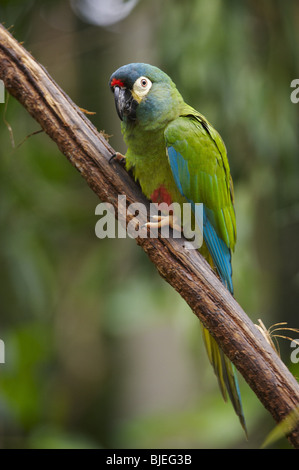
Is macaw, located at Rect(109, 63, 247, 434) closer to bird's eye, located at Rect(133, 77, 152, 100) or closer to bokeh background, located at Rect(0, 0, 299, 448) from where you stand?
bird's eye, located at Rect(133, 77, 152, 100)

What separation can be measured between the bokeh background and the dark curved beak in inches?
29.3

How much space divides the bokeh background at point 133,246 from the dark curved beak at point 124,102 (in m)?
0.74

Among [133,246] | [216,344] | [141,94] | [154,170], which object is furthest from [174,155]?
[133,246]

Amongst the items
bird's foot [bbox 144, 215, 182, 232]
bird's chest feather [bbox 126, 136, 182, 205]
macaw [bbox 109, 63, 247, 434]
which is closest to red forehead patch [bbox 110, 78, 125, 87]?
macaw [bbox 109, 63, 247, 434]

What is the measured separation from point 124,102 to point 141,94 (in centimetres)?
6

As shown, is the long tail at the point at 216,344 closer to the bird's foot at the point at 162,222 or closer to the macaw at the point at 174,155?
the macaw at the point at 174,155

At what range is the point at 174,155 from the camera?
1534 millimetres

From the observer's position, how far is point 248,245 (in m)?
2.49

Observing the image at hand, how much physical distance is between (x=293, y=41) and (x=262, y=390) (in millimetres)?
1741

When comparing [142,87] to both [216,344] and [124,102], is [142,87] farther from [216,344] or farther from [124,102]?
[216,344]

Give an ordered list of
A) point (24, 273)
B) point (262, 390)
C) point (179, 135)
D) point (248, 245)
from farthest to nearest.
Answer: point (24, 273) < point (248, 245) < point (179, 135) < point (262, 390)

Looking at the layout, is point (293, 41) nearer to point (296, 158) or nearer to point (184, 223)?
point (296, 158)

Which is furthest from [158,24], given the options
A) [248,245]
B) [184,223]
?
[184,223]

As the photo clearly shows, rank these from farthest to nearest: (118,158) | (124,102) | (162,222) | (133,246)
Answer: (133,246) < (124,102) < (118,158) < (162,222)
